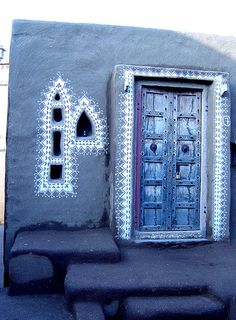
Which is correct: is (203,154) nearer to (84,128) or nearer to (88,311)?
(84,128)

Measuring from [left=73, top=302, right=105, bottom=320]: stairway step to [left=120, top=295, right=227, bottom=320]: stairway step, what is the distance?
0.25 metres

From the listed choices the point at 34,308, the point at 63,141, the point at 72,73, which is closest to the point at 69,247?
the point at 34,308

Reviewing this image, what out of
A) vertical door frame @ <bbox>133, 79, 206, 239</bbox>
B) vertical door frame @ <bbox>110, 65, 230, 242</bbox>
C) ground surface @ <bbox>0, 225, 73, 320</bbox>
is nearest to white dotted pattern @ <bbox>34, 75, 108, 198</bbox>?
vertical door frame @ <bbox>110, 65, 230, 242</bbox>

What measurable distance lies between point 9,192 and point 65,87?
1.67 metres

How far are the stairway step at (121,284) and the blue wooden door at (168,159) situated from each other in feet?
4.66

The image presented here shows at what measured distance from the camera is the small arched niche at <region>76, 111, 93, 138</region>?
5.27 m

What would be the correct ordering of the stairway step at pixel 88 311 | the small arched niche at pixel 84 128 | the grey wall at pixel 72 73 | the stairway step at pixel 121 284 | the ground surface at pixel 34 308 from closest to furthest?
the stairway step at pixel 88 311 → the stairway step at pixel 121 284 → the ground surface at pixel 34 308 → the grey wall at pixel 72 73 → the small arched niche at pixel 84 128

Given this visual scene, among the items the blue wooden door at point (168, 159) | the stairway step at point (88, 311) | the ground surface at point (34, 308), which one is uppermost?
the blue wooden door at point (168, 159)

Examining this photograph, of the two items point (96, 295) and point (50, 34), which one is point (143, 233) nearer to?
point (96, 295)

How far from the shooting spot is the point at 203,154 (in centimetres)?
528

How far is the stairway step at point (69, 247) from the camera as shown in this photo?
13.3ft

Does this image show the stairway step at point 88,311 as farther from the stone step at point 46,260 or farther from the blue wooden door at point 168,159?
the blue wooden door at point 168,159

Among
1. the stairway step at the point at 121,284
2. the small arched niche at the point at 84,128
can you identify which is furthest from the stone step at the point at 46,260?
the small arched niche at the point at 84,128

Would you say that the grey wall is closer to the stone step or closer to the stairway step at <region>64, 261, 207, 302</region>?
the stone step
